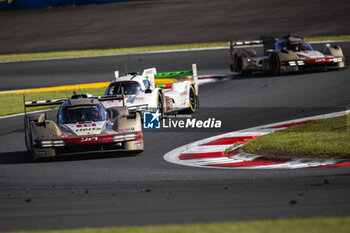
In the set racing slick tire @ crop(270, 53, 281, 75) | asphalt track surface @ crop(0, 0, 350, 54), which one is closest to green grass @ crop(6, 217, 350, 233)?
racing slick tire @ crop(270, 53, 281, 75)

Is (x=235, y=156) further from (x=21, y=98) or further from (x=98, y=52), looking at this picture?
(x=98, y=52)

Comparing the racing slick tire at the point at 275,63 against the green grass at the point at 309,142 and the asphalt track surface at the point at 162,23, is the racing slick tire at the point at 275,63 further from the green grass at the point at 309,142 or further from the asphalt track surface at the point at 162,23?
the asphalt track surface at the point at 162,23

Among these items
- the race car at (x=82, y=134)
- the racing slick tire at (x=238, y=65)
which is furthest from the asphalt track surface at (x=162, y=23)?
the race car at (x=82, y=134)

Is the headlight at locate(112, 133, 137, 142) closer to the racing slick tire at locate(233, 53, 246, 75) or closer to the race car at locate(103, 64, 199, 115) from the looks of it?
the race car at locate(103, 64, 199, 115)

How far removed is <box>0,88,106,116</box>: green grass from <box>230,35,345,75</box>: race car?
5.61 m

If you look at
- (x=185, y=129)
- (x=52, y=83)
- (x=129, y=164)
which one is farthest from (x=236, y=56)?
(x=129, y=164)

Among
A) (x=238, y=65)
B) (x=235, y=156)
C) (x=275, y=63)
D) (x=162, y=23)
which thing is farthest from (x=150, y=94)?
(x=162, y=23)

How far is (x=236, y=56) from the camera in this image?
23.7 metres

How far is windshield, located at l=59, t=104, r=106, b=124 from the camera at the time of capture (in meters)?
12.6

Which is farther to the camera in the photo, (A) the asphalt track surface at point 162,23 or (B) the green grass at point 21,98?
(A) the asphalt track surface at point 162,23

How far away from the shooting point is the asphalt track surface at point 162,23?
33.8 m

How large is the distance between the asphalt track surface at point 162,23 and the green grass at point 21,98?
39.0ft

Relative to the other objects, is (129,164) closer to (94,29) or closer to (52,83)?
(52,83)

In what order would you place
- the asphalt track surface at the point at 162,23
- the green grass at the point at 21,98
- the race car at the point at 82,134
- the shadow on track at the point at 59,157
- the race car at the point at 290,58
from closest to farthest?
the race car at the point at 82,134 < the shadow on track at the point at 59,157 < the green grass at the point at 21,98 < the race car at the point at 290,58 < the asphalt track surface at the point at 162,23
